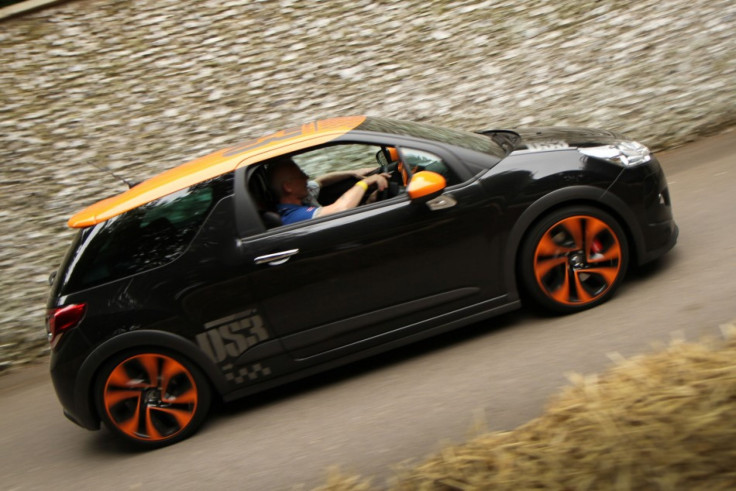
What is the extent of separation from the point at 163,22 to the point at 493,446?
386 inches

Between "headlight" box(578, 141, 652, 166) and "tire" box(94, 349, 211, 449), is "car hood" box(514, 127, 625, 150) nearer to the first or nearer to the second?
"headlight" box(578, 141, 652, 166)

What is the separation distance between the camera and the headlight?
205 inches

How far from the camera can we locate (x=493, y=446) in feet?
11.8

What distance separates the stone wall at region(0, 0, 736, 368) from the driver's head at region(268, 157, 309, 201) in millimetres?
3922

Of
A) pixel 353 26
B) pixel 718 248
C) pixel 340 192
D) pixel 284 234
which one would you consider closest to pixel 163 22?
pixel 353 26

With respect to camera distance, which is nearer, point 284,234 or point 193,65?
point 284,234

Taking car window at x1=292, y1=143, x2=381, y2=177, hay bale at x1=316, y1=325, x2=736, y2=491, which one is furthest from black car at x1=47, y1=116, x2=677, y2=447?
hay bale at x1=316, y1=325, x2=736, y2=491

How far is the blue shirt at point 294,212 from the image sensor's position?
5148 mm

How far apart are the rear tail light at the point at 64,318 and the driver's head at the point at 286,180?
55.5 inches

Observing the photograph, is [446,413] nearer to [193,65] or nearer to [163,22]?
[193,65]

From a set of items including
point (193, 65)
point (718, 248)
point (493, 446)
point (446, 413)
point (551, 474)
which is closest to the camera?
point (551, 474)

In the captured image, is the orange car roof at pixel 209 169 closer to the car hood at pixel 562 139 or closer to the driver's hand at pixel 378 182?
the driver's hand at pixel 378 182

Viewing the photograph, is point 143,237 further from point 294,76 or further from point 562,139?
point 294,76

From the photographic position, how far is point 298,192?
535 centimetres
